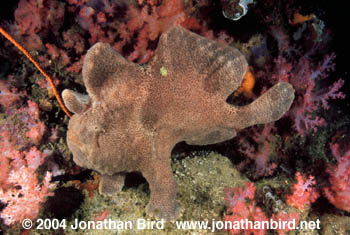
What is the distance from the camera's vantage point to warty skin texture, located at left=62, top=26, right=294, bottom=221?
6.22 ft

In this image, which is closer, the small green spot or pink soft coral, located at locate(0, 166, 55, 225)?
the small green spot

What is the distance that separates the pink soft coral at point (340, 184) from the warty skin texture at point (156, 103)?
4.42 feet

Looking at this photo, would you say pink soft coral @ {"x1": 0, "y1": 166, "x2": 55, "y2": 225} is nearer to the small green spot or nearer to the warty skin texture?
the warty skin texture

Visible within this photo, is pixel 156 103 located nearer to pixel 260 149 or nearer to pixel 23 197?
pixel 23 197

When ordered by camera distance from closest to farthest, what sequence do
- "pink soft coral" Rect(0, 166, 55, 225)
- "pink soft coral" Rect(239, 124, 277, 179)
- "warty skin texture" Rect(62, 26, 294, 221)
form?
"warty skin texture" Rect(62, 26, 294, 221)
"pink soft coral" Rect(0, 166, 55, 225)
"pink soft coral" Rect(239, 124, 277, 179)

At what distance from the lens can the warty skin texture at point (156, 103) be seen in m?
1.90

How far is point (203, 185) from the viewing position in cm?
264

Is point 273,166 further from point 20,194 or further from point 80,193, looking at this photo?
point 20,194

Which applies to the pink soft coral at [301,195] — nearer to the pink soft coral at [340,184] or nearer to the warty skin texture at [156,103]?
the pink soft coral at [340,184]

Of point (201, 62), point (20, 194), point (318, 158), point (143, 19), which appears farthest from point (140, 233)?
point (318, 158)

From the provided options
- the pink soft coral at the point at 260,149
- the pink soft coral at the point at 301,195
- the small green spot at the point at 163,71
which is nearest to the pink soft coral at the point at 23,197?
the small green spot at the point at 163,71

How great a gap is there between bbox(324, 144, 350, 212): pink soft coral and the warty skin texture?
1.35m

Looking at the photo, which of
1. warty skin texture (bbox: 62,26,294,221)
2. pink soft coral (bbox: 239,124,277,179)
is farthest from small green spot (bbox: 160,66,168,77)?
pink soft coral (bbox: 239,124,277,179)

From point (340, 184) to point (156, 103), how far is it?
2.37 m
